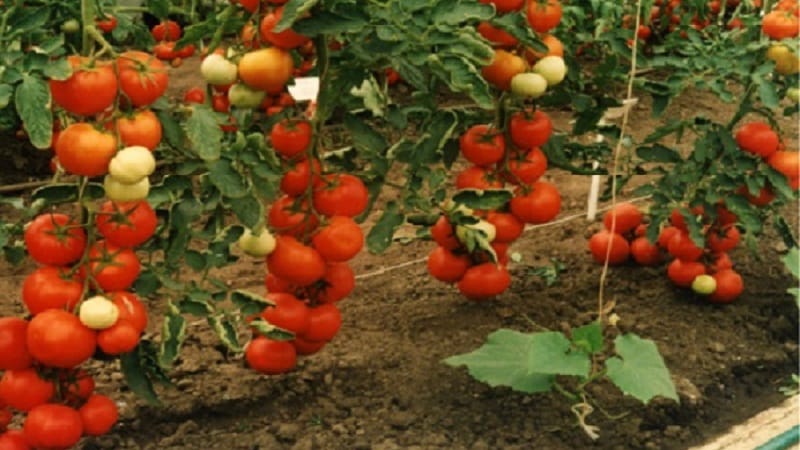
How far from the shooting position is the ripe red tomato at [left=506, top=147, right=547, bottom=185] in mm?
2264

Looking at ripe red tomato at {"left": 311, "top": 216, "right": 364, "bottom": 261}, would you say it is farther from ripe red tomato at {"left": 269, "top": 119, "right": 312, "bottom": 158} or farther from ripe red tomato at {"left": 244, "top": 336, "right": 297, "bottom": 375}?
ripe red tomato at {"left": 244, "top": 336, "right": 297, "bottom": 375}

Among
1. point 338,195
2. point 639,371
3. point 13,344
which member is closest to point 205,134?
point 338,195

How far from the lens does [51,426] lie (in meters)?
1.76

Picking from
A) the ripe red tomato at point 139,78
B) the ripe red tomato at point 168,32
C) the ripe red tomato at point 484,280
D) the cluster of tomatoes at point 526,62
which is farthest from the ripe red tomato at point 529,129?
the ripe red tomato at point 168,32

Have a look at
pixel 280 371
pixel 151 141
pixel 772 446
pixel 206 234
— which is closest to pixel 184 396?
pixel 280 371

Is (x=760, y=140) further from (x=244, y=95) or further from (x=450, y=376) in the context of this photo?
(x=244, y=95)

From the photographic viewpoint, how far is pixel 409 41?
1777mm

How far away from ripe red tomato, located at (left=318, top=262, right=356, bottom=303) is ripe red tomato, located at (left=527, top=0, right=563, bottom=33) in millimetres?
601

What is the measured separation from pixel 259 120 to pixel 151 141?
575 mm

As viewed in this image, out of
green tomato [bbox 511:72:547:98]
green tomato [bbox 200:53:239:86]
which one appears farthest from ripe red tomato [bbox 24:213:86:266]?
green tomato [bbox 511:72:547:98]

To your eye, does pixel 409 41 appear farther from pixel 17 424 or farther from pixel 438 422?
pixel 17 424

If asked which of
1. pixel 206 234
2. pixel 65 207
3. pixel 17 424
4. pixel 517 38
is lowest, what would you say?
pixel 65 207

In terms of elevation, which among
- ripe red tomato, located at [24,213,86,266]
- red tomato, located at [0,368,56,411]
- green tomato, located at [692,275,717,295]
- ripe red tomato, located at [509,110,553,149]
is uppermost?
ripe red tomato, located at [24,213,86,266]

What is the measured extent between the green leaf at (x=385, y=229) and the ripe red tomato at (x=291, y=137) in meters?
0.21
